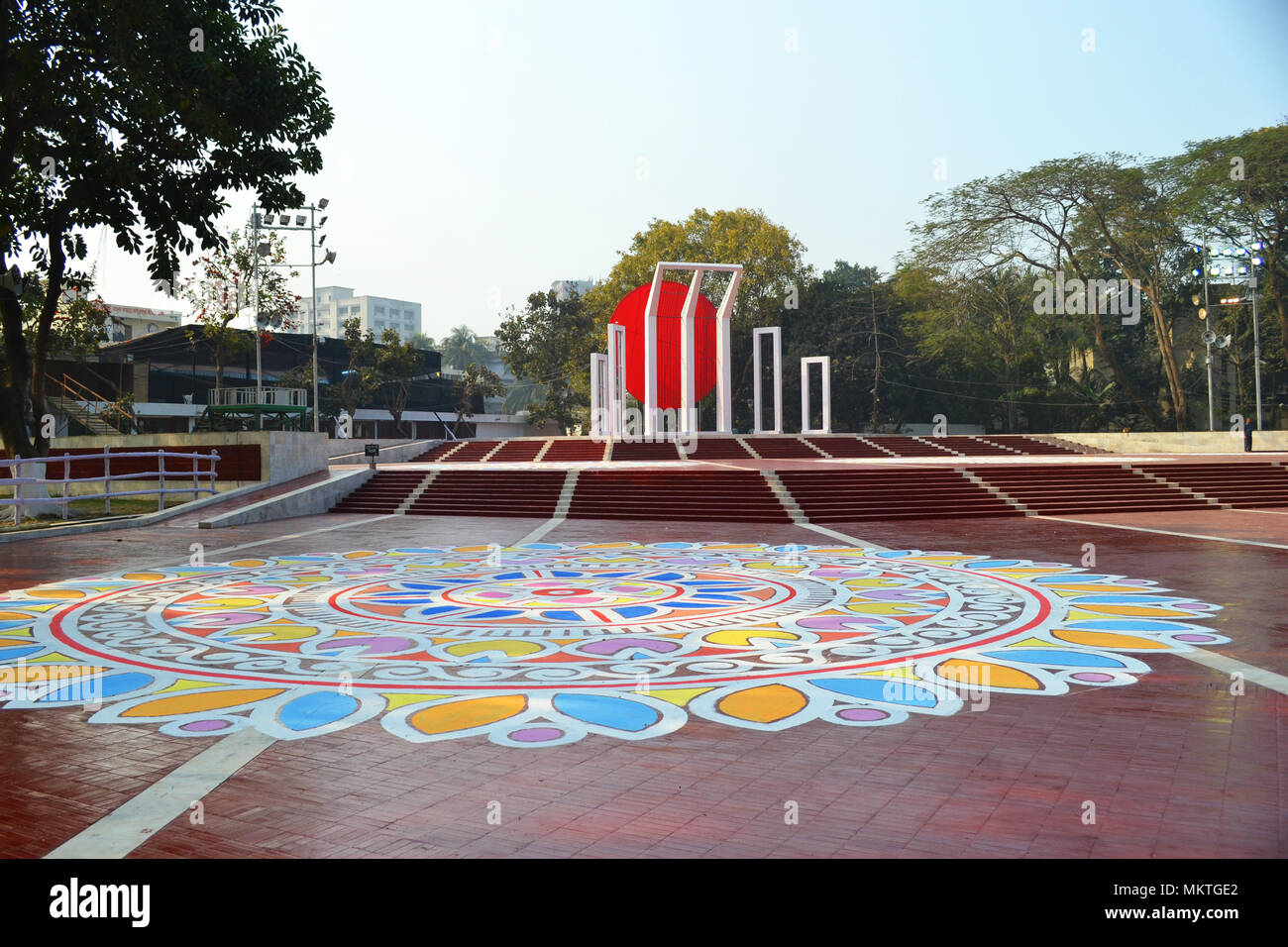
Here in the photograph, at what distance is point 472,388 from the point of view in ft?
192

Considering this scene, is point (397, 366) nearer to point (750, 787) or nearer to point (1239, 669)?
point (1239, 669)

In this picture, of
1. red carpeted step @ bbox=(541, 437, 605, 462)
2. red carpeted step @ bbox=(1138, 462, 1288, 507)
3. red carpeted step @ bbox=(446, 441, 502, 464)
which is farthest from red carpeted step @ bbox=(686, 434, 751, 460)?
red carpeted step @ bbox=(1138, 462, 1288, 507)

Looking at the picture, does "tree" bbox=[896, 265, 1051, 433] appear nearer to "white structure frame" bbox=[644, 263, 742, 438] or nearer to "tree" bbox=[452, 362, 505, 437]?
"white structure frame" bbox=[644, 263, 742, 438]

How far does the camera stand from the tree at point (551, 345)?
58.7 m

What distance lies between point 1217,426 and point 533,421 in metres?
38.2

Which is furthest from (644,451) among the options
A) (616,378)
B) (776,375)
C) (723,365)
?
(776,375)

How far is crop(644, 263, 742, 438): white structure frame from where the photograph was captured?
33.4 metres

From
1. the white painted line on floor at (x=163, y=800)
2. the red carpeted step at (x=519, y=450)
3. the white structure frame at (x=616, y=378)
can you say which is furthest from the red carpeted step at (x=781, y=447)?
the white painted line on floor at (x=163, y=800)

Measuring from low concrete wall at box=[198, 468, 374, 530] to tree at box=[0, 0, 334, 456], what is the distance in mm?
4269

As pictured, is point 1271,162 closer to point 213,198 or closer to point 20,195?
point 213,198

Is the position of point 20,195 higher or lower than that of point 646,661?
higher

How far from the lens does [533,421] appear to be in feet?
202

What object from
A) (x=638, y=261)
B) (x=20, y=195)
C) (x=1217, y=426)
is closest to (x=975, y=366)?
(x=1217, y=426)

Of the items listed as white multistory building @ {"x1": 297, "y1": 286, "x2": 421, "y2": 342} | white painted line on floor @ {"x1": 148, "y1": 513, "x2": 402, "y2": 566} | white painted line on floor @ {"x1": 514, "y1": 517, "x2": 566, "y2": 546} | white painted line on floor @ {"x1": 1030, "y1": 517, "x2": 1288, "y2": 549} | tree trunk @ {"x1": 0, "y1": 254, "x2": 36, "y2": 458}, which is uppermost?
white multistory building @ {"x1": 297, "y1": 286, "x2": 421, "y2": 342}
